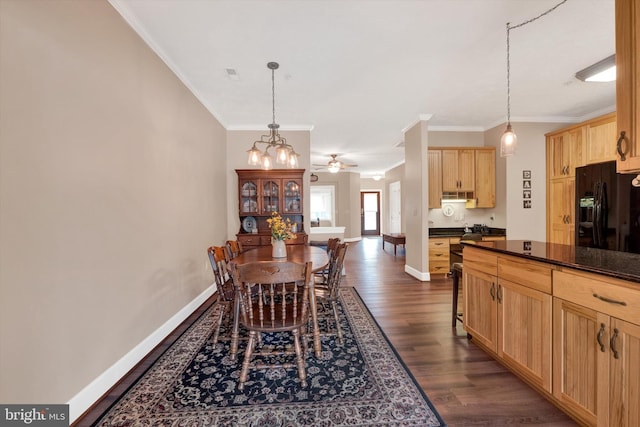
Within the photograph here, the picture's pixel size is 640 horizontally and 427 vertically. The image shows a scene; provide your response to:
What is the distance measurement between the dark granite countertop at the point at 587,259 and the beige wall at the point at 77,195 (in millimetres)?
2777

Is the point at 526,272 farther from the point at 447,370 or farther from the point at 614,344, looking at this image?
the point at 447,370

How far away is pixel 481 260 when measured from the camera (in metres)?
2.21

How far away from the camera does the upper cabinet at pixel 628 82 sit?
1.32 m

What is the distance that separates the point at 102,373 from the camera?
69.1 inches

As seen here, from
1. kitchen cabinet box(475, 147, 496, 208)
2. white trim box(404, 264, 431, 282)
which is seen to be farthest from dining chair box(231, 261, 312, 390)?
kitchen cabinet box(475, 147, 496, 208)

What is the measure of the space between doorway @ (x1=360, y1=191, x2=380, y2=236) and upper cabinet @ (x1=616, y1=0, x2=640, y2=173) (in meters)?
10.5

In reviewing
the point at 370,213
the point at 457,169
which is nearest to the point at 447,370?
the point at 457,169

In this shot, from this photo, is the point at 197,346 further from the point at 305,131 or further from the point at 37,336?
the point at 305,131

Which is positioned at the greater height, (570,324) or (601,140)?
(601,140)

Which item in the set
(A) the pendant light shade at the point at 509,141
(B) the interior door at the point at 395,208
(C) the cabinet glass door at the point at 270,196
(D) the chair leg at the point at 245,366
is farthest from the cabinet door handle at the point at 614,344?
(B) the interior door at the point at 395,208

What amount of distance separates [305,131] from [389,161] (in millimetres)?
4457

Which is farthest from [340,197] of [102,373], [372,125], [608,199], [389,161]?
[102,373]

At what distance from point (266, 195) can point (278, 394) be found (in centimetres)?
329

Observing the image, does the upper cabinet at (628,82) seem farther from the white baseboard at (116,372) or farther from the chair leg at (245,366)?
the white baseboard at (116,372)
